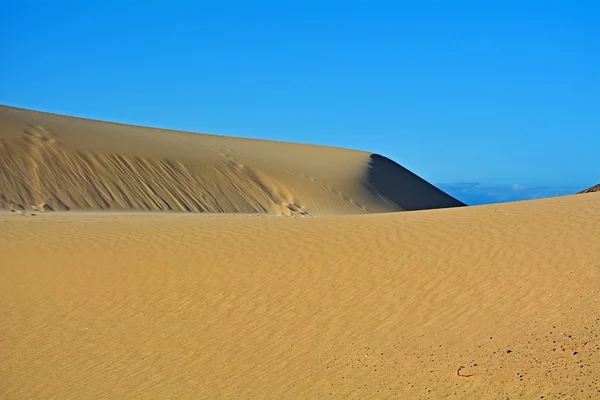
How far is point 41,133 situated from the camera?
109 feet

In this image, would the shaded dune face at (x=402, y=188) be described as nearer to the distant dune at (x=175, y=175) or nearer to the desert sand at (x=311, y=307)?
A: the distant dune at (x=175, y=175)

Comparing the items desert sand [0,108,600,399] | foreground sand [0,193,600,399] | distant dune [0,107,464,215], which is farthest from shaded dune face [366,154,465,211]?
foreground sand [0,193,600,399]

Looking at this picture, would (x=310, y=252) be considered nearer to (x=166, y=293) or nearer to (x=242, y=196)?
(x=166, y=293)

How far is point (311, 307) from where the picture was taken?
28.7ft

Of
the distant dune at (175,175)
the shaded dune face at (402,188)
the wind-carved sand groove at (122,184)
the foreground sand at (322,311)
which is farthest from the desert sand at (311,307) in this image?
the shaded dune face at (402,188)

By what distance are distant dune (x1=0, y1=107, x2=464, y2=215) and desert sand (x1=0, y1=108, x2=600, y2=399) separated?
Result: 12.1 m

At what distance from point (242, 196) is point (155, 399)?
2857 centimetres

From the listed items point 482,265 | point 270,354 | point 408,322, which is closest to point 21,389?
point 270,354

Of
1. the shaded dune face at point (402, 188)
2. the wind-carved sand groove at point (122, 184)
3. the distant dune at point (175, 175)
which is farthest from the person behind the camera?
the shaded dune face at point (402, 188)

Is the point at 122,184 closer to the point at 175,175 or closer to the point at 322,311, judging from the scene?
the point at 175,175

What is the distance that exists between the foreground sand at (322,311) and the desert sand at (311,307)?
0.03 metres

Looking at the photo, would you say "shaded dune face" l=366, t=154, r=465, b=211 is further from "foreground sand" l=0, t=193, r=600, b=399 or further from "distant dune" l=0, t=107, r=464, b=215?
"foreground sand" l=0, t=193, r=600, b=399

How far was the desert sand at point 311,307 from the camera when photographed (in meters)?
6.24

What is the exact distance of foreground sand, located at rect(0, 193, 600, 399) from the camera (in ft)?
20.4
